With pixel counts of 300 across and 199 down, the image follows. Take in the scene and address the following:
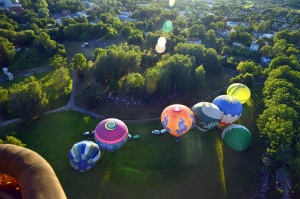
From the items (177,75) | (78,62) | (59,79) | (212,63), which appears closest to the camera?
(177,75)

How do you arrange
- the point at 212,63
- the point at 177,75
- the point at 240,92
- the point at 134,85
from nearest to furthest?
the point at 240,92
the point at 134,85
the point at 177,75
the point at 212,63

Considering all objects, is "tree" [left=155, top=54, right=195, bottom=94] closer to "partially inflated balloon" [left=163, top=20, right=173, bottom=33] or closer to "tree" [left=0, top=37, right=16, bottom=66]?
"tree" [left=0, top=37, right=16, bottom=66]

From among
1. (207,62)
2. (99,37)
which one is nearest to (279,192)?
(207,62)

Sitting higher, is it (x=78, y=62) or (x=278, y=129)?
(x=78, y=62)

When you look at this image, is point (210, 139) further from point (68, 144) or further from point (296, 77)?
point (296, 77)

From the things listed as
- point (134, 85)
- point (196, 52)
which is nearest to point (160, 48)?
point (196, 52)

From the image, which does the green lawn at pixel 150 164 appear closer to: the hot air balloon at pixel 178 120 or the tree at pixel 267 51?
the hot air balloon at pixel 178 120

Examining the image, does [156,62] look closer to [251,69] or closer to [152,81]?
[152,81]
